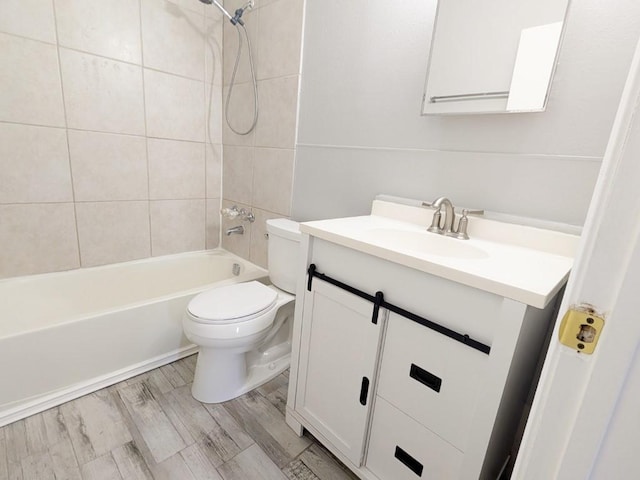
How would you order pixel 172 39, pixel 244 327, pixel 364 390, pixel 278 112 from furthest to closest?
pixel 172 39
pixel 278 112
pixel 244 327
pixel 364 390

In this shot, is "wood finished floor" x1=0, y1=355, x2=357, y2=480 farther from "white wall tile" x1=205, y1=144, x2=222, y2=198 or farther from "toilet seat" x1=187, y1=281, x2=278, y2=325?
"white wall tile" x1=205, y1=144, x2=222, y2=198

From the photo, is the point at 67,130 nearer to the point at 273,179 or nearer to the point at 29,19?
the point at 29,19

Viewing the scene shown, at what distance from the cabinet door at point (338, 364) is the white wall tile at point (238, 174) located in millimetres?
1187

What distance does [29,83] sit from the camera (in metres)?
1.56

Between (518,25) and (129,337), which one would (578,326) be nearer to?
(518,25)

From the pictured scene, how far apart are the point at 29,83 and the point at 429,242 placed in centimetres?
201

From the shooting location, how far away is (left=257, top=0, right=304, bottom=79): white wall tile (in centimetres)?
168

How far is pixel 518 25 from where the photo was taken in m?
1.03

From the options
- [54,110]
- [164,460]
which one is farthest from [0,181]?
[164,460]

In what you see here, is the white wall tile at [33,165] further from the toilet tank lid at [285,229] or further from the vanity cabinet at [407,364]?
the vanity cabinet at [407,364]

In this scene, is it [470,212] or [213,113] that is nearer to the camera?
[470,212]

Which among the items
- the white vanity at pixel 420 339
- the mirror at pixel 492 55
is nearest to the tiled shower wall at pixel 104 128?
the white vanity at pixel 420 339

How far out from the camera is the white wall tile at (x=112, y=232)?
1.88 meters

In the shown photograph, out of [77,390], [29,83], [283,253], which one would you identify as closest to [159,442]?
[77,390]
